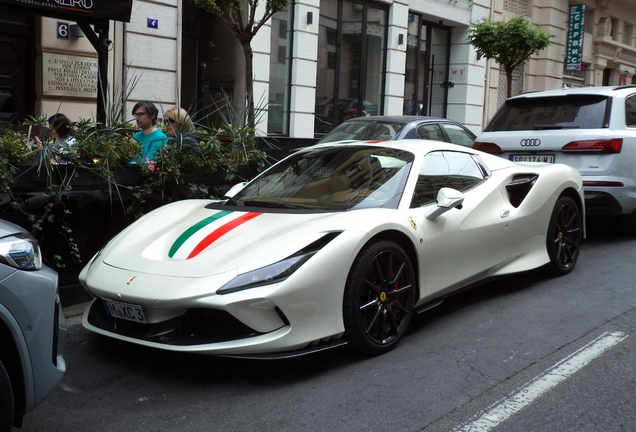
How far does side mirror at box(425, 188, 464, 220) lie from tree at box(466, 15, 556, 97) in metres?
11.8

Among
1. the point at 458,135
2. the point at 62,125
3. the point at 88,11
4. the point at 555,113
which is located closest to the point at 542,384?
the point at 62,125

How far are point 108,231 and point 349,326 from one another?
8.57 feet

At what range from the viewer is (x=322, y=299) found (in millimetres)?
4059

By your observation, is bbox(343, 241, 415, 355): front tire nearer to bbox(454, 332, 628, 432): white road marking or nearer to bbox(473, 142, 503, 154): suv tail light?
bbox(454, 332, 628, 432): white road marking

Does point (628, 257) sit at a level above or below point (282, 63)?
below

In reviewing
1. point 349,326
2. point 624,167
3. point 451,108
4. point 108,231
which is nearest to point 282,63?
point 451,108

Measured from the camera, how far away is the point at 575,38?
1023 inches

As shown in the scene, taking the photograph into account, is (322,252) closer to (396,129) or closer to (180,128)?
(180,128)

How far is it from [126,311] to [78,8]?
5.35 metres

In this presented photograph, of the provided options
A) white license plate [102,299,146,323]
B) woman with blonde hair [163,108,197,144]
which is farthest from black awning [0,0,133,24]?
white license plate [102,299,146,323]

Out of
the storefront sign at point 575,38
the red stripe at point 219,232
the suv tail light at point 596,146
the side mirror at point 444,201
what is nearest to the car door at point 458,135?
the suv tail light at point 596,146

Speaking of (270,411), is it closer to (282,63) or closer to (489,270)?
(489,270)

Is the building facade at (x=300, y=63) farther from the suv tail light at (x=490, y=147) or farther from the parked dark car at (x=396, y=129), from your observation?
the suv tail light at (x=490, y=147)

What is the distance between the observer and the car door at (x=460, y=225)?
4.92 metres
